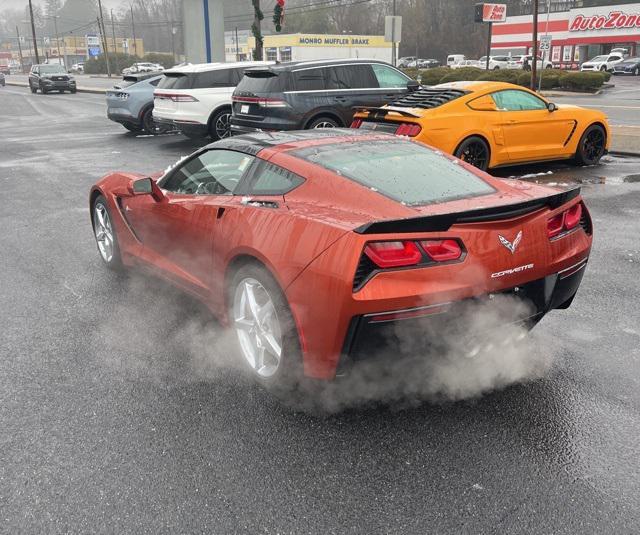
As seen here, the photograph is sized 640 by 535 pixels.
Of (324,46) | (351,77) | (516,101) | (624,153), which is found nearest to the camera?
(516,101)

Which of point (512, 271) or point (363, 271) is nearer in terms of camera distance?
point (363, 271)

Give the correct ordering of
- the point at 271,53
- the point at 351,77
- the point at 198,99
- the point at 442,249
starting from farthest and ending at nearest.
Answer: the point at 271,53 < the point at 198,99 < the point at 351,77 < the point at 442,249

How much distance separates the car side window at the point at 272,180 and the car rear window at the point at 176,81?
1142 cm

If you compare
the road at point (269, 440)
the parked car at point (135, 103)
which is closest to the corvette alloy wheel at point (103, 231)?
the road at point (269, 440)

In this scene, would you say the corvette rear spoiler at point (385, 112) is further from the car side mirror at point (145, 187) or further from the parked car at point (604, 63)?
the parked car at point (604, 63)

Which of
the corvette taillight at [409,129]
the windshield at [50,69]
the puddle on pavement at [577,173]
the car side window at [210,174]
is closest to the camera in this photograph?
the car side window at [210,174]

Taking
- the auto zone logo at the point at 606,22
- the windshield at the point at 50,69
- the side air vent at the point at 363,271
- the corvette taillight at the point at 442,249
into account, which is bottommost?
the side air vent at the point at 363,271

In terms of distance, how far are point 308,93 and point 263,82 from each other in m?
0.90

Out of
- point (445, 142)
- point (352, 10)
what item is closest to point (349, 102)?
point (445, 142)

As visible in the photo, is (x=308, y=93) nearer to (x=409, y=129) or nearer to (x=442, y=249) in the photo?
(x=409, y=129)

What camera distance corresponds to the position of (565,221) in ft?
11.8

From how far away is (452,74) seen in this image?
3647cm

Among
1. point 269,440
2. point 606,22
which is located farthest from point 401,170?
point 606,22

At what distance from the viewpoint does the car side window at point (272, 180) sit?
368 centimetres
